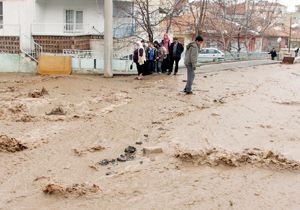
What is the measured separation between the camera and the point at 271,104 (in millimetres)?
13133

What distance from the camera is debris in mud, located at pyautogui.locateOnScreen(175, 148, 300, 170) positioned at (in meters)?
7.06

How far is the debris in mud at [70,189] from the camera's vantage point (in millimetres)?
5887

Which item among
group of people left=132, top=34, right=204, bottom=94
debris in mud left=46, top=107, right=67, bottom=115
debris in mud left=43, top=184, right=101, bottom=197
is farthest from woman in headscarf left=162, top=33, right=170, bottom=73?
debris in mud left=43, top=184, right=101, bottom=197

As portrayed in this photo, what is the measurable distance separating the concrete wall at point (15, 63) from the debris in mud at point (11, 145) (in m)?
13.3

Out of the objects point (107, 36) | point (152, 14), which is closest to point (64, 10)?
point (152, 14)

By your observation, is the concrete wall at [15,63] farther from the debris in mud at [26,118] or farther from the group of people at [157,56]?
the debris in mud at [26,118]

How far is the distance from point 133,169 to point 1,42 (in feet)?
59.5

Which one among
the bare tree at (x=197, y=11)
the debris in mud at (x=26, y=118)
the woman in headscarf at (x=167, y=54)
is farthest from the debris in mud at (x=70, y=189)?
the bare tree at (x=197, y=11)

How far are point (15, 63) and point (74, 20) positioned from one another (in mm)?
5981

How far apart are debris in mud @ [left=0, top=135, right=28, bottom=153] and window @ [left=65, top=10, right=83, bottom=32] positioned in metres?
18.1

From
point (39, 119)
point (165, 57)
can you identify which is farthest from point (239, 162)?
point (165, 57)

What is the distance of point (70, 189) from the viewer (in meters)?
5.96

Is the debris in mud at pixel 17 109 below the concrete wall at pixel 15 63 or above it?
below

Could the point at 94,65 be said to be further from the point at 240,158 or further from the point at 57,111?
the point at 240,158
